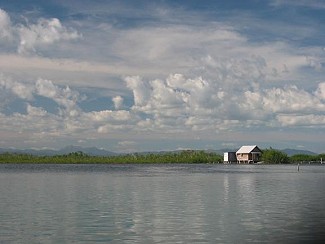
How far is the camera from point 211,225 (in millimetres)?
33312

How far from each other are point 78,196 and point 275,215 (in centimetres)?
2085

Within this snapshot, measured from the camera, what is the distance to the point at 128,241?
1097 inches

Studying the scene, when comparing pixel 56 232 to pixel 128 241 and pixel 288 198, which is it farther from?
pixel 288 198

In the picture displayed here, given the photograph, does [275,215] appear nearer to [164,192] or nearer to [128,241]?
[128,241]

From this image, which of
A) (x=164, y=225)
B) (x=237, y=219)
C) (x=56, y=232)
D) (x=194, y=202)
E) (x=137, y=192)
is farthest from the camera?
(x=137, y=192)

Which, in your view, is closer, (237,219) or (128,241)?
(128,241)

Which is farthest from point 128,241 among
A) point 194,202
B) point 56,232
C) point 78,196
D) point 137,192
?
point 137,192

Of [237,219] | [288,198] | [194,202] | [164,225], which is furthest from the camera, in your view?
[288,198]

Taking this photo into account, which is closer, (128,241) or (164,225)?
(128,241)

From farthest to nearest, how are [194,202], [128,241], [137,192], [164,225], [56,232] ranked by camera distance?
1. [137,192]
2. [194,202]
3. [164,225]
4. [56,232]
5. [128,241]

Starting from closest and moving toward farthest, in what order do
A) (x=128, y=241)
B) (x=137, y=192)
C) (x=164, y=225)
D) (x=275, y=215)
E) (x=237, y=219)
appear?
(x=128, y=241) → (x=164, y=225) → (x=237, y=219) → (x=275, y=215) → (x=137, y=192)

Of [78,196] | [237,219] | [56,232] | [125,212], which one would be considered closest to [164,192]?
[78,196]

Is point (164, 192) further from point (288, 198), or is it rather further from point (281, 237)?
point (281, 237)

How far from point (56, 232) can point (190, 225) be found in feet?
25.9
